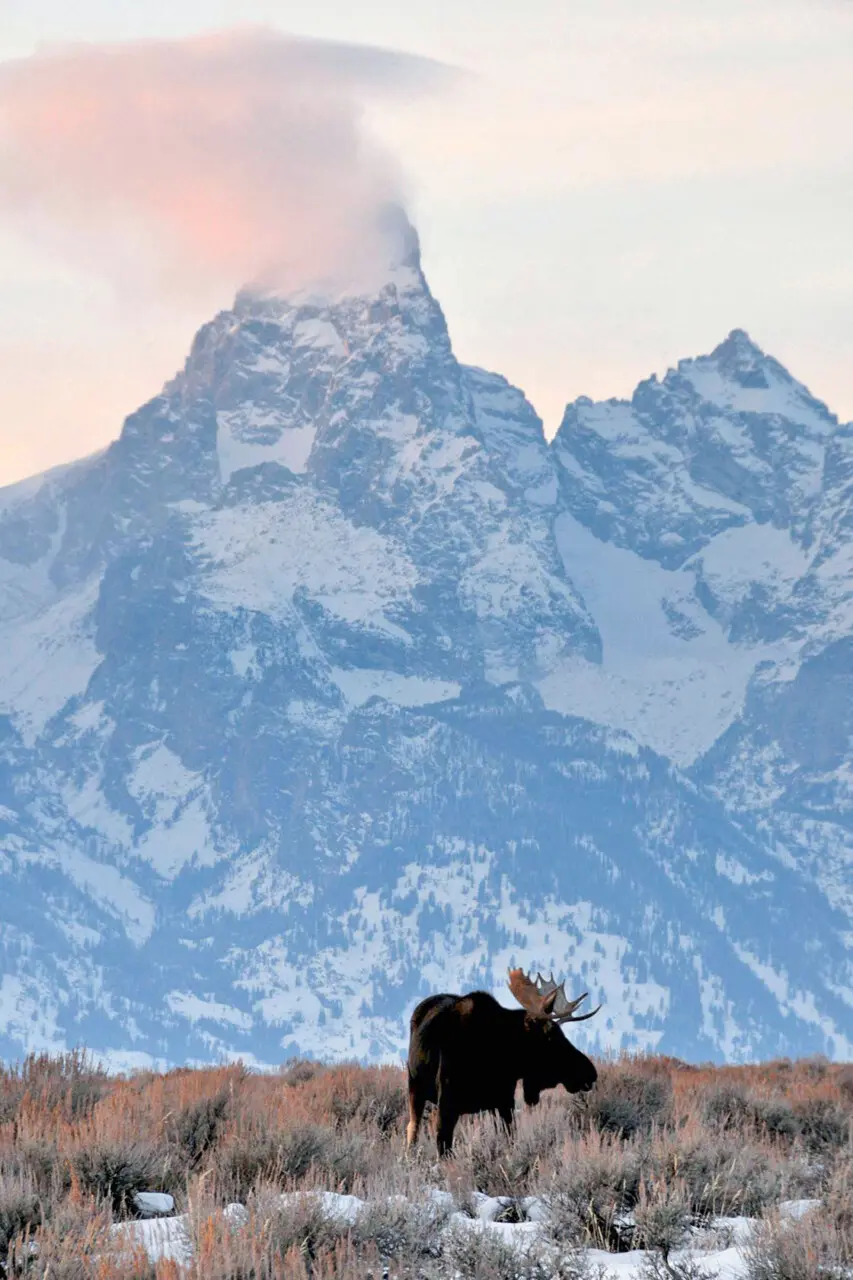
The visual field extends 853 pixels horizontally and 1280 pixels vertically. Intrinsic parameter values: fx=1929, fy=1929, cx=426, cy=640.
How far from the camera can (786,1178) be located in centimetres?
1285

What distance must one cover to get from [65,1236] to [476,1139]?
4.37 metres

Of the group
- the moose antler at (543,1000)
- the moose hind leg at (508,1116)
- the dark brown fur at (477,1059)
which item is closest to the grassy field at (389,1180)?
the moose hind leg at (508,1116)

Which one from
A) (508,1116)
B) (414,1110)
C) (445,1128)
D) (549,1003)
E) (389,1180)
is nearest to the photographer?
(389,1180)

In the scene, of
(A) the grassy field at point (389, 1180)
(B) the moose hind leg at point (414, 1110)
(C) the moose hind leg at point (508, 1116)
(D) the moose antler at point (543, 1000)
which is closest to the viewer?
(A) the grassy field at point (389, 1180)

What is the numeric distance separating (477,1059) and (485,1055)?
9 centimetres

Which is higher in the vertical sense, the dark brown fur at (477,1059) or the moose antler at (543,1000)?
the moose antler at (543,1000)

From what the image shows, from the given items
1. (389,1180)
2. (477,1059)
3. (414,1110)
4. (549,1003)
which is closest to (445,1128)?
(414,1110)

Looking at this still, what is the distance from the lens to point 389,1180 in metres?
12.1

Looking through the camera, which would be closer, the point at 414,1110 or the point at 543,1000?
the point at 414,1110

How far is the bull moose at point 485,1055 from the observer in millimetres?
14047

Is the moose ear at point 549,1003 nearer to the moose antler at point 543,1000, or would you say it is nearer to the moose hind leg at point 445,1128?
the moose antler at point 543,1000

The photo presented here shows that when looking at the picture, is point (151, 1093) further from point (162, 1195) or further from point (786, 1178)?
point (786, 1178)

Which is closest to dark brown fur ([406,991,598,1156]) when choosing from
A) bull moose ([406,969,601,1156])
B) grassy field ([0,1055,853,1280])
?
bull moose ([406,969,601,1156])

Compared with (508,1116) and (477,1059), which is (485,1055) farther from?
(508,1116)
